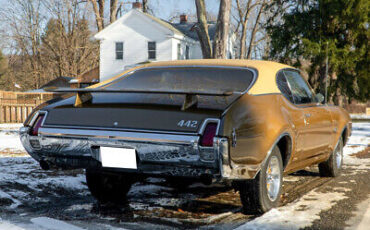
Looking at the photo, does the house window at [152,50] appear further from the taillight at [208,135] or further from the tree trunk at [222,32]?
the taillight at [208,135]

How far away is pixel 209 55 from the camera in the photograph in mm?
15516

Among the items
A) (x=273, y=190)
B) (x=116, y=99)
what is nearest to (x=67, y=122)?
(x=116, y=99)

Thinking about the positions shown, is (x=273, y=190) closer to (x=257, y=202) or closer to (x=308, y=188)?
(x=257, y=202)

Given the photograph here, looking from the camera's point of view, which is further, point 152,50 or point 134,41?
point 134,41

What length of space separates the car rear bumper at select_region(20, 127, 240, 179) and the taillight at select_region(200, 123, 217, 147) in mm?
35

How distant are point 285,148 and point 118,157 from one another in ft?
5.76

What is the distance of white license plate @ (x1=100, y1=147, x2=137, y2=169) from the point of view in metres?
3.59

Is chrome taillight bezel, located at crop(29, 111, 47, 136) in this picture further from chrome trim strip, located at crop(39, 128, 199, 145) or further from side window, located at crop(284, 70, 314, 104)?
side window, located at crop(284, 70, 314, 104)

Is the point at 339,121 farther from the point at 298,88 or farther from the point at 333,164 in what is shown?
the point at 298,88

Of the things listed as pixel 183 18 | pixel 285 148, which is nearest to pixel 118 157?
pixel 285 148

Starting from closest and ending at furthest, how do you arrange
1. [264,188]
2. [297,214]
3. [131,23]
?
[264,188] → [297,214] → [131,23]

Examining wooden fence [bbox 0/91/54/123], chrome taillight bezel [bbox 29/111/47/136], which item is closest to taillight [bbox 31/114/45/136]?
chrome taillight bezel [bbox 29/111/47/136]

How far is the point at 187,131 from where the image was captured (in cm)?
343

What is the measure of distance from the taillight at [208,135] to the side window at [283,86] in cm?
146
